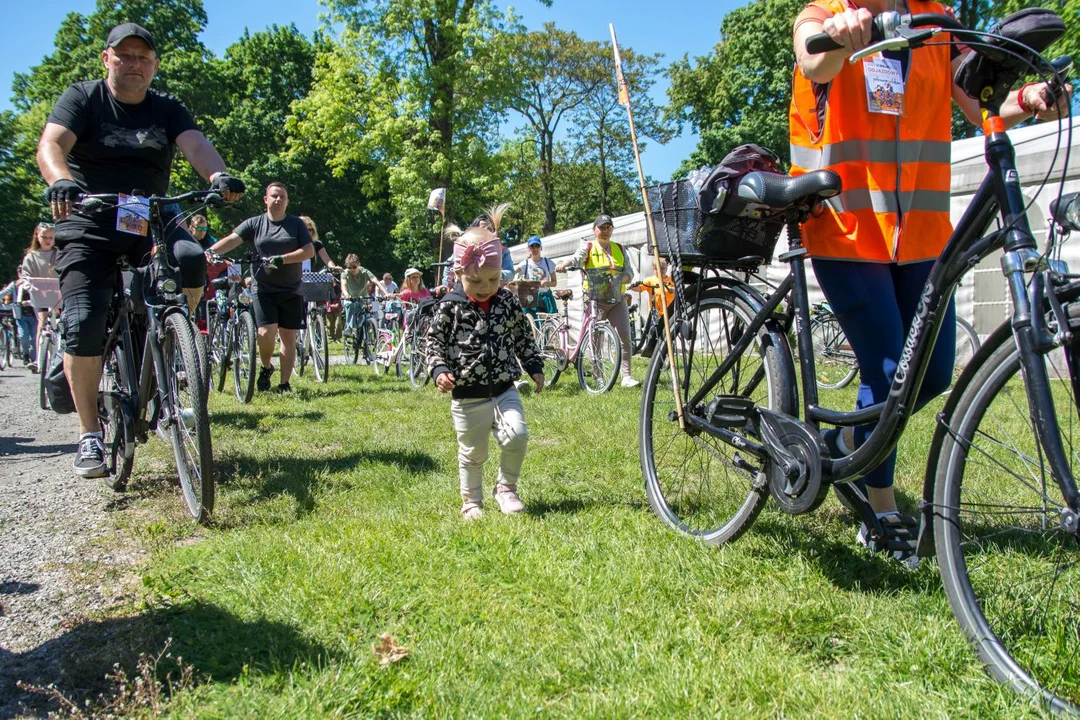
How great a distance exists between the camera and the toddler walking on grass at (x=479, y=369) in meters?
3.63

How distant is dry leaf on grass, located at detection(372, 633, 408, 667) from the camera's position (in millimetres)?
2133

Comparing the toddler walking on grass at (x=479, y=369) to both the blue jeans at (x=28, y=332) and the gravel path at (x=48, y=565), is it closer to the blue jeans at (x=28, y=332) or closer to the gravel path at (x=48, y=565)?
the gravel path at (x=48, y=565)

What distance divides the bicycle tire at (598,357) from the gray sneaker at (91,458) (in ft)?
16.4

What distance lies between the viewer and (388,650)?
7.18 ft

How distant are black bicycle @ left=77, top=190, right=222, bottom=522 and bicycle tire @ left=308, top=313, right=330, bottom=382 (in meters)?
5.13

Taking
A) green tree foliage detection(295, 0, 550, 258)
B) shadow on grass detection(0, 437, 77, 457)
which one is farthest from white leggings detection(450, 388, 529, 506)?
green tree foliage detection(295, 0, 550, 258)

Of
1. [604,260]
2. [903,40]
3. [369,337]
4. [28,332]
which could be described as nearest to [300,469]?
[903,40]

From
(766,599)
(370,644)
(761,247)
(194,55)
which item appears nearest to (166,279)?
(370,644)

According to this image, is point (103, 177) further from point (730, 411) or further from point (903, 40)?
point (903, 40)

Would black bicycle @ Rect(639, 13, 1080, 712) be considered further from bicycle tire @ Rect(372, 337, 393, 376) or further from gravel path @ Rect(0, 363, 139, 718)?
bicycle tire @ Rect(372, 337, 393, 376)

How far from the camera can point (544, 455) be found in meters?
4.82

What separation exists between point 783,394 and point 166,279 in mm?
2903

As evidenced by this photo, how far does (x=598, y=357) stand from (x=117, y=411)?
5.18 m

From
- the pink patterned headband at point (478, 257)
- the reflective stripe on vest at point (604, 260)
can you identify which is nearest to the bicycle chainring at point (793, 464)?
the pink patterned headband at point (478, 257)
